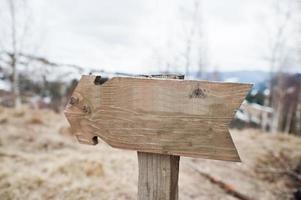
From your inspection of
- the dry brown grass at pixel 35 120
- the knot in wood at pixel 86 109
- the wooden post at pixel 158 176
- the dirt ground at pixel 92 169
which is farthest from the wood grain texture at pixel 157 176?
the dry brown grass at pixel 35 120

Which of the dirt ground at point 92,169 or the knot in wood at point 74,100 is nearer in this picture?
the knot in wood at point 74,100

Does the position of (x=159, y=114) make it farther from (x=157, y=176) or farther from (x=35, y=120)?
(x=35, y=120)

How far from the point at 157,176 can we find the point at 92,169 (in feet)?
8.41

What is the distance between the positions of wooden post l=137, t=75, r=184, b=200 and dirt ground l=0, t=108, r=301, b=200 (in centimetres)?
187

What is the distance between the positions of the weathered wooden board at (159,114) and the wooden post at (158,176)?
58 millimetres

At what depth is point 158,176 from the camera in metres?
1.44

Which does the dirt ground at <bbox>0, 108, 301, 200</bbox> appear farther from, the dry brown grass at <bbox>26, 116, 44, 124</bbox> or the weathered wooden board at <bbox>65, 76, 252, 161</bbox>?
the weathered wooden board at <bbox>65, 76, 252, 161</bbox>

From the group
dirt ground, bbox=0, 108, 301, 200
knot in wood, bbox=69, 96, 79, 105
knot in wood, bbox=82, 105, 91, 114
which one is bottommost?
dirt ground, bbox=0, 108, 301, 200

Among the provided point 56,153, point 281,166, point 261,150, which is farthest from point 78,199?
point 261,150

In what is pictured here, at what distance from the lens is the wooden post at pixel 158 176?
4.69 feet

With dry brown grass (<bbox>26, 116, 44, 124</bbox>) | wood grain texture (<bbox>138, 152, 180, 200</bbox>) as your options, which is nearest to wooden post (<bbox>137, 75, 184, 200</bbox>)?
wood grain texture (<bbox>138, 152, 180, 200</bbox>)

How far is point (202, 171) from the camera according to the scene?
4.92 m

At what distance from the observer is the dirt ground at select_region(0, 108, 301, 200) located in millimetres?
3463

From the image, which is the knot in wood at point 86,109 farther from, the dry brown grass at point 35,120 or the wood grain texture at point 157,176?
the dry brown grass at point 35,120
